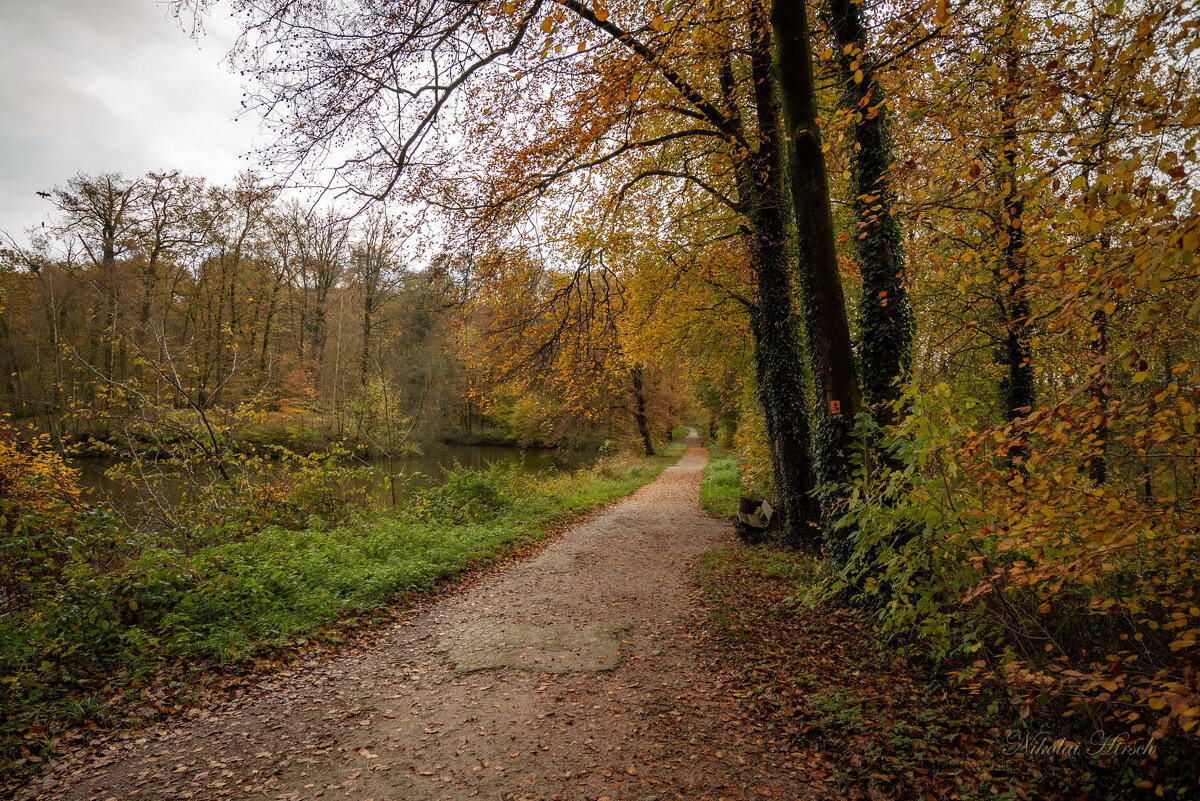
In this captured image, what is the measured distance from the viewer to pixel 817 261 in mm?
5547

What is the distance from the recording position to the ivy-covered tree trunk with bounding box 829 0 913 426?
5465mm

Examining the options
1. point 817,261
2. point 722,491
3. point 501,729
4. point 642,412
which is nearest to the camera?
point 501,729

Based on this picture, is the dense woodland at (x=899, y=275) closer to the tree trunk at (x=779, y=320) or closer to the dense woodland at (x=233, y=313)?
the tree trunk at (x=779, y=320)

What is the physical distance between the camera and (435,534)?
8.78 m

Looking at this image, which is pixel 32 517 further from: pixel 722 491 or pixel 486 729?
pixel 722 491

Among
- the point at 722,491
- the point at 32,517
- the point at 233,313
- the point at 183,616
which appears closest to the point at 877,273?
the point at 183,616

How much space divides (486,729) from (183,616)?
131 inches

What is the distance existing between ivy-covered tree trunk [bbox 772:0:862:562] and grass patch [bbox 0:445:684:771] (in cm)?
542

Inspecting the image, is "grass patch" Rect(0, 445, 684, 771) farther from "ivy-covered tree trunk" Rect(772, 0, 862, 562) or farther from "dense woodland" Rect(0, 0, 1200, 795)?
"ivy-covered tree trunk" Rect(772, 0, 862, 562)

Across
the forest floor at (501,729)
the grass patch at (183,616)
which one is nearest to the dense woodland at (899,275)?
the forest floor at (501,729)

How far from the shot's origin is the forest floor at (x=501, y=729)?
314 cm

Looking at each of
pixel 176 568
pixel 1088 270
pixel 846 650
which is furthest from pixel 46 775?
pixel 1088 270

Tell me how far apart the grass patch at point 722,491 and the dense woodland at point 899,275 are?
120cm

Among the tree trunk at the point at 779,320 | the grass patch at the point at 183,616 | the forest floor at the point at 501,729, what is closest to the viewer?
the forest floor at the point at 501,729
